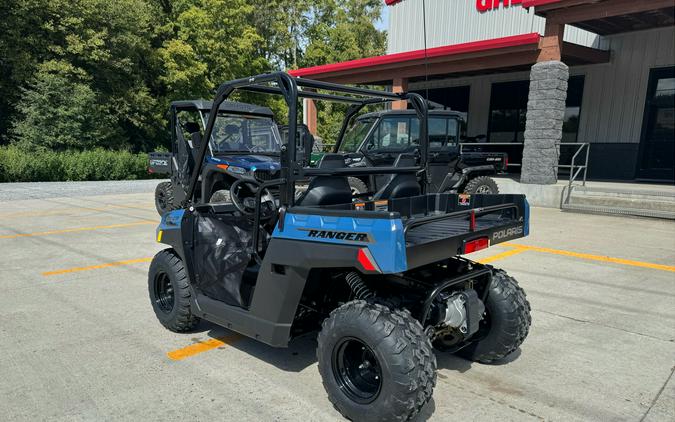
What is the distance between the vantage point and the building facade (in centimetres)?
1183

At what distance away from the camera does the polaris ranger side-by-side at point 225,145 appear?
8.09 m

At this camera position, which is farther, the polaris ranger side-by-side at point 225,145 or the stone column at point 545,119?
the stone column at point 545,119

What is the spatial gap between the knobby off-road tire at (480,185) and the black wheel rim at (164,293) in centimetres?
801

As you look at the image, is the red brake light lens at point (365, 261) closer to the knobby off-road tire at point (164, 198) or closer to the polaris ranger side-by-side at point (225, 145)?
the polaris ranger side-by-side at point (225, 145)

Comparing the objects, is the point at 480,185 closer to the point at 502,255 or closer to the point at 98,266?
the point at 502,255

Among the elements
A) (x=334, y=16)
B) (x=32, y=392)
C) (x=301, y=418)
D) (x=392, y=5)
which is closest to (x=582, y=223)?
(x=301, y=418)

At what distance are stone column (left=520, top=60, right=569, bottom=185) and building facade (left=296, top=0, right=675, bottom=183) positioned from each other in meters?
0.03

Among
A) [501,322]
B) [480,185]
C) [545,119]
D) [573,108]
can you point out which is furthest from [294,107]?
[573,108]

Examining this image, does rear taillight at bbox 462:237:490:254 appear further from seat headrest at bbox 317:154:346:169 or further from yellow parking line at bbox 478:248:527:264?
yellow parking line at bbox 478:248:527:264

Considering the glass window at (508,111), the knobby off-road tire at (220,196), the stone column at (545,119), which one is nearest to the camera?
the knobby off-road tire at (220,196)

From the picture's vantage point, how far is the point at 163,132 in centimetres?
2877

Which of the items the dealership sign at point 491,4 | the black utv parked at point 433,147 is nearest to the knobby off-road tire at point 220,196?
the black utv parked at point 433,147

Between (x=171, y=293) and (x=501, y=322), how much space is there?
267cm

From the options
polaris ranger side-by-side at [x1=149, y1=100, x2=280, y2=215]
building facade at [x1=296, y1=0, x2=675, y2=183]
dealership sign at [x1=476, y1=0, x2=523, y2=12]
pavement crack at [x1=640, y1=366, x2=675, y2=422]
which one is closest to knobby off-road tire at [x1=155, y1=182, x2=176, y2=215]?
polaris ranger side-by-side at [x1=149, y1=100, x2=280, y2=215]
